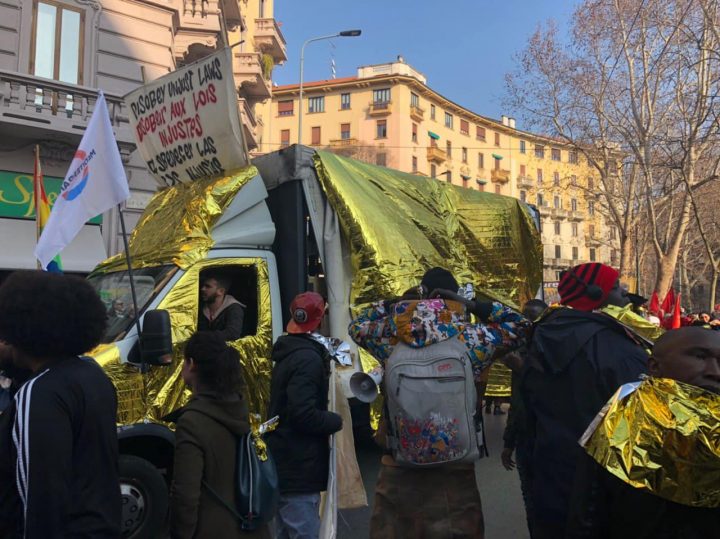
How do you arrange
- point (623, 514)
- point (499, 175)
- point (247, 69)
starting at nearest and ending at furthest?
point (623, 514) < point (247, 69) < point (499, 175)

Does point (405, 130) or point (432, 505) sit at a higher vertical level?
point (405, 130)

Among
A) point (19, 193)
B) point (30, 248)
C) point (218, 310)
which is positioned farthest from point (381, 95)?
point (218, 310)

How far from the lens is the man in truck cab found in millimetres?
4891

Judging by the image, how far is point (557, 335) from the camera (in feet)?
8.75

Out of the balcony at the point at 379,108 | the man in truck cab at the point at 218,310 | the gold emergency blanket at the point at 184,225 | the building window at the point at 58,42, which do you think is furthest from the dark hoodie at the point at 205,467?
the balcony at the point at 379,108

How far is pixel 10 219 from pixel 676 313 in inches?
505

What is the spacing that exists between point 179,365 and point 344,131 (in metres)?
54.4

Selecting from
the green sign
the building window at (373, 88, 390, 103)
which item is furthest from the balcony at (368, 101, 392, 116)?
the green sign

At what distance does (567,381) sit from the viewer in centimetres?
264

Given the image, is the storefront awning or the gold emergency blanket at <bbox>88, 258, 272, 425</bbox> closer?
the gold emergency blanket at <bbox>88, 258, 272, 425</bbox>

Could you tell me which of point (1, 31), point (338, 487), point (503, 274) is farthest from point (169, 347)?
point (1, 31)

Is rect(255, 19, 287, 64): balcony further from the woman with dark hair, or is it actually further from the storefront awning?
the woman with dark hair

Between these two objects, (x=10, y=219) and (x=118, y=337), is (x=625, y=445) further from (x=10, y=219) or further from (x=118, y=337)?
(x=10, y=219)

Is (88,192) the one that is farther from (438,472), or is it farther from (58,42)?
(58,42)
